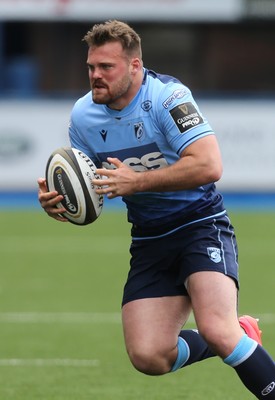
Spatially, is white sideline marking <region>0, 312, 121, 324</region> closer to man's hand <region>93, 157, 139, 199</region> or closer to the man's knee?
the man's knee

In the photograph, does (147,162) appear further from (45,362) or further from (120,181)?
(45,362)

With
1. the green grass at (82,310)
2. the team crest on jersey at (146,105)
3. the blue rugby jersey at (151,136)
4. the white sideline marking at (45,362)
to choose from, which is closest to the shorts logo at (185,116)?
the blue rugby jersey at (151,136)

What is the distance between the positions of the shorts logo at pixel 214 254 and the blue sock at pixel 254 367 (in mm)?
472

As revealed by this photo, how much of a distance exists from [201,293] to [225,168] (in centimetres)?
1331

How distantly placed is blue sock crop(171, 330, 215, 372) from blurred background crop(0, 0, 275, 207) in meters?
12.6

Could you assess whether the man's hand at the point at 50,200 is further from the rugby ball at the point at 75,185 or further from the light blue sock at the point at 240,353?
the light blue sock at the point at 240,353

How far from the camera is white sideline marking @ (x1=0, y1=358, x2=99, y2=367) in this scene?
8.27 m

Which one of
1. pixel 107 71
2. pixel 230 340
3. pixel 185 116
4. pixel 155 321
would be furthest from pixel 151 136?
pixel 230 340

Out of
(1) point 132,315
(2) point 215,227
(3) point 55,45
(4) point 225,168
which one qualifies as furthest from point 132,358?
(3) point 55,45

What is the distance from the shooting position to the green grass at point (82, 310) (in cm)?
759

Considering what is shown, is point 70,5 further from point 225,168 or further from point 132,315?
point 132,315

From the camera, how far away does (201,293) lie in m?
6.36

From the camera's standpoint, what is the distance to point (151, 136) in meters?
6.58

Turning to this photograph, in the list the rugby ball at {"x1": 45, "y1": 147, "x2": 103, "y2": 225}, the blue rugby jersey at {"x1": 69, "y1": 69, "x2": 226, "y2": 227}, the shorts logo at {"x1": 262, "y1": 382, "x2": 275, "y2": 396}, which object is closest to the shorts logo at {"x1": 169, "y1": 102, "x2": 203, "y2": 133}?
the blue rugby jersey at {"x1": 69, "y1": 69, "x2": 226, "y2": 227}
